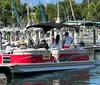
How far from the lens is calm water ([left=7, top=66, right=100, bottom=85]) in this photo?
1895 cm

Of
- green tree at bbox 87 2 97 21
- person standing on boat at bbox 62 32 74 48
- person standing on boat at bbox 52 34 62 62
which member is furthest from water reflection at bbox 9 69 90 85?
green tree at bbox 87 2 97 21

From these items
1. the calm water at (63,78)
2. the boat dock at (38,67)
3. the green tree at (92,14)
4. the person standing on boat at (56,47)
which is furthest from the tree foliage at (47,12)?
the calm water at (63,78)

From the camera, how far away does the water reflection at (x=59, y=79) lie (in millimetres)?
18947

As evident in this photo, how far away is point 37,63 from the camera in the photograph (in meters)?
20.8

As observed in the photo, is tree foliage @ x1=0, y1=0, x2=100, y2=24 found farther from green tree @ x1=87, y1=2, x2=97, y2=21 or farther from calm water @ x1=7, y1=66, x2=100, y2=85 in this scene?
calm water @ x1=7, y1=66, x2=100, y2=85

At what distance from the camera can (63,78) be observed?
20.3 meters

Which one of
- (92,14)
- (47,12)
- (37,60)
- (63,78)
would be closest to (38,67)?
→ (37,60)

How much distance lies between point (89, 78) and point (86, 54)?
319cm

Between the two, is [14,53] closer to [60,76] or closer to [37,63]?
[37,63]

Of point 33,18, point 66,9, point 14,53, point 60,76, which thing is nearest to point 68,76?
point 60,76

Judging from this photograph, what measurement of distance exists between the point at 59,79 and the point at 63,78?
0.42m

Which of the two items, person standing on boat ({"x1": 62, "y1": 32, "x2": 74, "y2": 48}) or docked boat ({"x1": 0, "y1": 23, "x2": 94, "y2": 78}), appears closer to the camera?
docked boat ({"x1": 0, "y1": 23, "x2": 94, "y2": 78})

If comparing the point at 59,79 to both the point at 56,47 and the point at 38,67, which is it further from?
the point at 56,47

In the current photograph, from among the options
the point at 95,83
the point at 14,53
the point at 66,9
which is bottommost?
the point at 95,83
